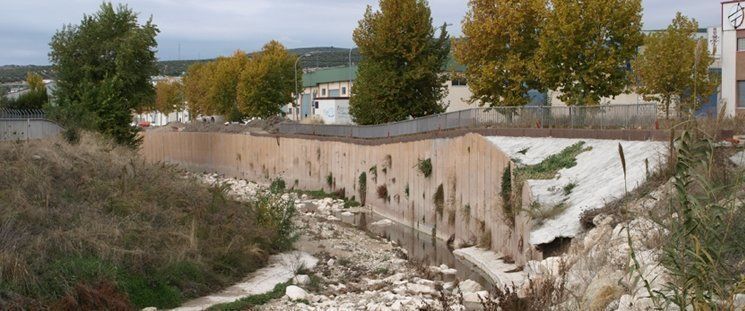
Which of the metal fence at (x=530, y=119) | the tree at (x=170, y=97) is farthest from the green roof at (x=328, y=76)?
the metal fence at (x=530, y=119)

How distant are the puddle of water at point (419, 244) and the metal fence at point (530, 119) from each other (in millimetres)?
4682

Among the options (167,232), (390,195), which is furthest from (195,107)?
(167,232)

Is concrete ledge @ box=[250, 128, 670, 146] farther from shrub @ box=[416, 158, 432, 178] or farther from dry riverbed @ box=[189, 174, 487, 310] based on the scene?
dry riverbed @ box=[189, 174, 487, 310]

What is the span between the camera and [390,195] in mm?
42281

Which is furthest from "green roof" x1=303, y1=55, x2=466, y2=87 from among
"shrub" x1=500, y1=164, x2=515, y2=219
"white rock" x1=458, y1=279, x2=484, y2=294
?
"white rock" x1=458, y1=279, x2=484, y2=294

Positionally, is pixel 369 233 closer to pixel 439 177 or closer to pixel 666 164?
pixel 439 177

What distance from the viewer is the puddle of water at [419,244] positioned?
Answer: 2486 cm

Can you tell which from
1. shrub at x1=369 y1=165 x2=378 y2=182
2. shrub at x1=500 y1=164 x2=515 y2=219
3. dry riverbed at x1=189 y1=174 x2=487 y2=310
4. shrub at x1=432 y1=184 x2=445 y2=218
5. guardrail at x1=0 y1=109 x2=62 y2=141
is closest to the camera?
dry riverbed at x1=189 y1=174 x2=487 y2=310

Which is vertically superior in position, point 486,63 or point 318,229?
point 486,63

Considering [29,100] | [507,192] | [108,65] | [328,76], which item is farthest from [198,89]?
[507,192]

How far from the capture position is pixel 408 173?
131ft

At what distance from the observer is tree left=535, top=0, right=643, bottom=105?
122ft

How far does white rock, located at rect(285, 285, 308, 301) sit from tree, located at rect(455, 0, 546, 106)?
76.2 feet

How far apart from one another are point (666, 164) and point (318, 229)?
17545mm
